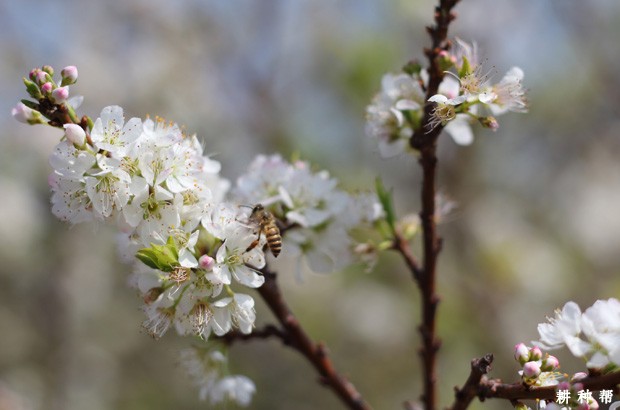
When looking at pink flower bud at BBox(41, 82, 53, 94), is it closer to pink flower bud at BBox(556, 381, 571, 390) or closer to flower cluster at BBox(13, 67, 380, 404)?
flower cluster at BBox(13, 67, 380, 404)

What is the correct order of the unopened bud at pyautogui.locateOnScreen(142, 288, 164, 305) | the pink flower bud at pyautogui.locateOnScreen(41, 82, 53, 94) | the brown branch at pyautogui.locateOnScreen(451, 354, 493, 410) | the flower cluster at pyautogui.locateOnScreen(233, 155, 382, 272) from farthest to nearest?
the flower cluster at pyautogui.locateOnScreen(233, 155, 382, 272) < the unopened bud at pyautogui.locateOnScreen(142, 288, 164, 305) < the pink flower bud at pyautogui.locateOnScreen(41, 82, 53, 94) < the brown branch at pyautogui.locateOnScreen(451, 354, 493, 410)

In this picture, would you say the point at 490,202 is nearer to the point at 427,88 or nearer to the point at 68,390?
the point at 68,390

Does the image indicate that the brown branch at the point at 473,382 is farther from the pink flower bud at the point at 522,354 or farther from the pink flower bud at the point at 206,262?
the pink flower bud at the point at 206,262

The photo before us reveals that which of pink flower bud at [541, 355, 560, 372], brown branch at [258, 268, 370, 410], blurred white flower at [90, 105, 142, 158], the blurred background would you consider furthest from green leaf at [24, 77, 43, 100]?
the blurred background

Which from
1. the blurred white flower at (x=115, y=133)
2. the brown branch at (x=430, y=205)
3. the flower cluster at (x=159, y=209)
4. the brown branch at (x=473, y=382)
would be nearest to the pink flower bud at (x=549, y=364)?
the brown branch at (x=473, y=382)

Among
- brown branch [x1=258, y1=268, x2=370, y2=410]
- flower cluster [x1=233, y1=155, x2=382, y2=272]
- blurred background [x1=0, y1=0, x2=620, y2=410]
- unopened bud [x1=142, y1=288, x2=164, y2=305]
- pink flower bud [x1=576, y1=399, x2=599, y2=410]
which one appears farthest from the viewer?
blurred background [x1=0, y1=0, x2=620, y2=410]

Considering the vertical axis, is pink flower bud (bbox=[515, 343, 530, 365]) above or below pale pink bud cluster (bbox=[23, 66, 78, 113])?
below

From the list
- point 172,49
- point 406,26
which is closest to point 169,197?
point 406,26
